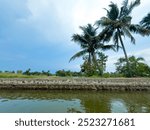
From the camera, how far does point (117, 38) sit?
92.7ft

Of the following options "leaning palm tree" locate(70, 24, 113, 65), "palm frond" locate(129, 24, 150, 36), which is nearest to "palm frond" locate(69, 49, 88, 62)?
"leaning palm tree" locate(70, 24, 113, 65)

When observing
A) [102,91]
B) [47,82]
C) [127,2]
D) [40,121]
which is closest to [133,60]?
[127,2]

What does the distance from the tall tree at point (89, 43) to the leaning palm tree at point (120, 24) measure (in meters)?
4.39

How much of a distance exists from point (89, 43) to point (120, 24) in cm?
704

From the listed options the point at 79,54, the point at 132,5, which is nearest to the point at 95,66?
the point at 79,54

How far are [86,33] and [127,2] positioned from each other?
23.8ft

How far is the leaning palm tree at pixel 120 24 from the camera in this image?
90.1ft

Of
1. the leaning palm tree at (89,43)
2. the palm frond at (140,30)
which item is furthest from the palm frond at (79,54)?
the palm frond at (140,30)

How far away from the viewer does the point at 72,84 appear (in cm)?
2261

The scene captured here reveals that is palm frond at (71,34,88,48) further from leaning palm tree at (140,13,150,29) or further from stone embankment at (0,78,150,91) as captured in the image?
stone embankment at (0,78,150,91)

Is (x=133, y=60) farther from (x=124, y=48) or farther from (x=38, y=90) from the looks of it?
(x=38, y=90)

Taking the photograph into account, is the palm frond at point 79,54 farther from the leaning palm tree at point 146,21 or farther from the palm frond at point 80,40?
the leaning palm tree at point 146,21

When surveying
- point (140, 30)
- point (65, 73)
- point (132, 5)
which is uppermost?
point (132, 5)

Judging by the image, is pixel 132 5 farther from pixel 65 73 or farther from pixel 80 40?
pixel 65 73
